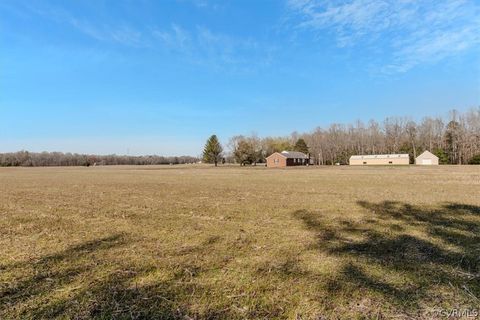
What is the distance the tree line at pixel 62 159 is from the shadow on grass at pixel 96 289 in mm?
134927

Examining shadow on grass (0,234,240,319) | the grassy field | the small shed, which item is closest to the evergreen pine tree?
the small shed

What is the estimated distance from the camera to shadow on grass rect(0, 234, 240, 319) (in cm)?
368

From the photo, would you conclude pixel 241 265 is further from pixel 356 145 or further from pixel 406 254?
pixel 356 145

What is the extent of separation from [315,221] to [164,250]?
4.65 m

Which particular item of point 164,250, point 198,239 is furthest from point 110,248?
point 198,239

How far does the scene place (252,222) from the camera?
912cm

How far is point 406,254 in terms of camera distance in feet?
19.3

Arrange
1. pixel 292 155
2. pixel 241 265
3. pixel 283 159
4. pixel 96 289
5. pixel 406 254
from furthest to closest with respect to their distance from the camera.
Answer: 1. pixel 292 155
2. pixel 283 159
3. pixel 406 254
4. pixel 241 265
5. pixel 96 289

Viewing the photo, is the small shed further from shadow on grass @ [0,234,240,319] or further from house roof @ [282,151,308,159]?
shadow on grass @ [0,234,240,319]

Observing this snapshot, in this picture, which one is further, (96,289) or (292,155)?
(292,155)

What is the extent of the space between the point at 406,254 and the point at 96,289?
5.28m

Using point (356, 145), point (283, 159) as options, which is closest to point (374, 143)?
point (356, 145)

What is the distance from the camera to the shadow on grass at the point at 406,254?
4.09m

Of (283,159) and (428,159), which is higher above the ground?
(283,159)
